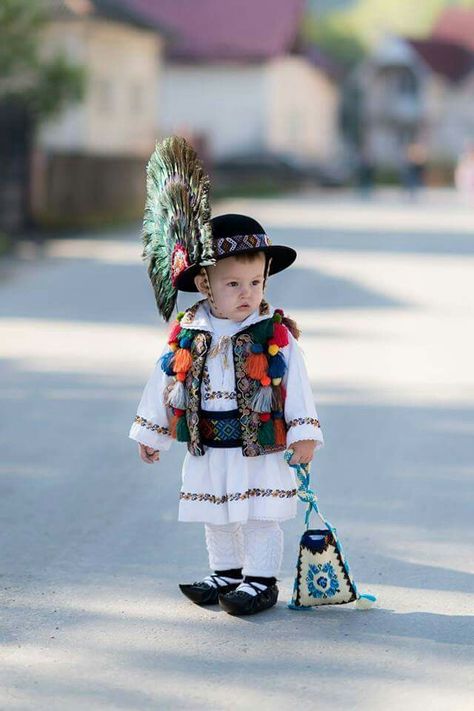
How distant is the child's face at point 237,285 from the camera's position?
210 inches

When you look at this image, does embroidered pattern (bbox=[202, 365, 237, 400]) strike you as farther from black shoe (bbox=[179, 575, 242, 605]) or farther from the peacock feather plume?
black shoe (bbox=[179, 575, 242, 605])

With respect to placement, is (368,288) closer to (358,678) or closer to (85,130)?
(358,678)

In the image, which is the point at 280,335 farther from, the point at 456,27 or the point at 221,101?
the point at 456,27

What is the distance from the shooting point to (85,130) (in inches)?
1644

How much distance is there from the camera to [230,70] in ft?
193

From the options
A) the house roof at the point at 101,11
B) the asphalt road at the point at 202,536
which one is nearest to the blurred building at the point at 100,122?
the house roof at the point at 101,11

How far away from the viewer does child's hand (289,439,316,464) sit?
5297mm

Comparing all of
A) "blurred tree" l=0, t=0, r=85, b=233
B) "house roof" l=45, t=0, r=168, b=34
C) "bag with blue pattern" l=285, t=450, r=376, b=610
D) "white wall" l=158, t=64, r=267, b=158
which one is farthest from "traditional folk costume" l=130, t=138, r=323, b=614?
"white wall" l=158, t=64, r=267, b=158

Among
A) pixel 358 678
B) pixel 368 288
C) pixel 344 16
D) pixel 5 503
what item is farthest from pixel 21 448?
pixel 344 16

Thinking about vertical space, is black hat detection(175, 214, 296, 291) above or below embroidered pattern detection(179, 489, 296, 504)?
above

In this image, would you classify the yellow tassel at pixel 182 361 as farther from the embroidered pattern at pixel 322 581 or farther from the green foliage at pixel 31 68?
the green foliage at pixel 31 68

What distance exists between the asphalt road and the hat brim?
107 centimetres

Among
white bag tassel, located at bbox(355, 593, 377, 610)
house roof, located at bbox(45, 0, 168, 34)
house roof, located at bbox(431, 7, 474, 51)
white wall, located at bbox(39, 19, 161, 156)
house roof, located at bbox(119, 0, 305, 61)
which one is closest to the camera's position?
white bag tassel, located at bbox(355, 593, 377, 610)

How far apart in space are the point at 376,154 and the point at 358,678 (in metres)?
90.0
